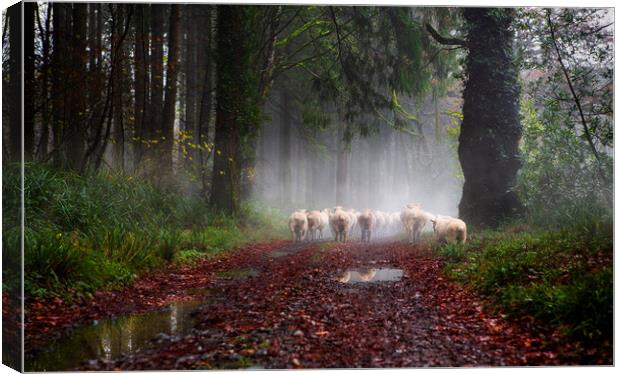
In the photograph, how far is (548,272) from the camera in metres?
5.30

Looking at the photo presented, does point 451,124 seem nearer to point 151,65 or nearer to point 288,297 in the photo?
point 288,297

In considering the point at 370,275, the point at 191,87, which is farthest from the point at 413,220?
the point at 191,87

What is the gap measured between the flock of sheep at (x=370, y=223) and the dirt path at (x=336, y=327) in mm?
399

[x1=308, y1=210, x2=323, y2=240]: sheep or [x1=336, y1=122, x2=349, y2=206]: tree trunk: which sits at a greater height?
[x1=336, y1=122, x2=349, y2=206]: tree trunk

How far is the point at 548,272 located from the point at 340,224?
7.37 ft

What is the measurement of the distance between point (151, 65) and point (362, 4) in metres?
2.49

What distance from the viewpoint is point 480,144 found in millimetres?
6281

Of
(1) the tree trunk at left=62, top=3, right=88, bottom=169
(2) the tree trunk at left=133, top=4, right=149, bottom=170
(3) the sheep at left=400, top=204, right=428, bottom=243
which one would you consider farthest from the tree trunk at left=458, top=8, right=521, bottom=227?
(1) the tree trunk at left=62, top=3, right=88, bottom=169

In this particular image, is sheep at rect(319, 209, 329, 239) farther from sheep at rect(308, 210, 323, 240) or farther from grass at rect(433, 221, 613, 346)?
grass at rect(433, 221, 613, 346)

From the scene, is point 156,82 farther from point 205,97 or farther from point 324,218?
point 324,218

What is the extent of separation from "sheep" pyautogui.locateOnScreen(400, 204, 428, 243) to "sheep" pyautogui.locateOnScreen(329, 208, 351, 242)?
2.17 feet

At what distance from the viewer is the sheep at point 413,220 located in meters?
6.20

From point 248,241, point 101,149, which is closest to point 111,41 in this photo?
point 101,149

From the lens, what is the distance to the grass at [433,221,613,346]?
15.4 ft
